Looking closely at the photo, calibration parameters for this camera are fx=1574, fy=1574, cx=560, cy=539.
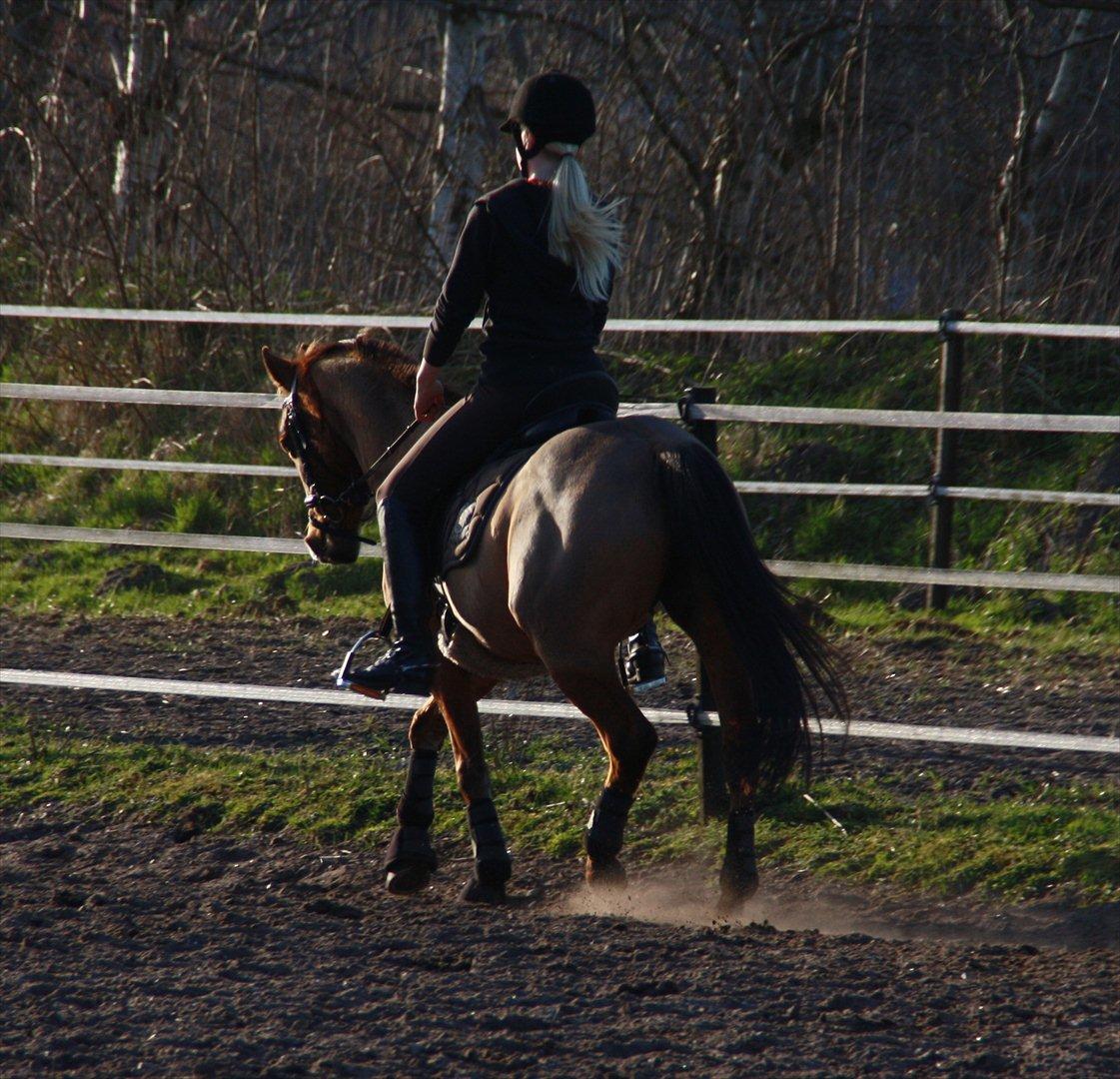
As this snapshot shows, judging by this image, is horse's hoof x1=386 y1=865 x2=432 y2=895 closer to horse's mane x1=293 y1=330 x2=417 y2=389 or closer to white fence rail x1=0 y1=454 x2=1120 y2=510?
horse's mane x1=293 y1=330 x2=417 y2=389

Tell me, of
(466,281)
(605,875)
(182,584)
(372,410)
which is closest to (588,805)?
(605,875)

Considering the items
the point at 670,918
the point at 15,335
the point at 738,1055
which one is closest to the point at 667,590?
the point at 670,918

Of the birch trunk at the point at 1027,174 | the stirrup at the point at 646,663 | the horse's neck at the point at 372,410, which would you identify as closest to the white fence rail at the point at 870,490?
the horse's neck at the point at 372,410

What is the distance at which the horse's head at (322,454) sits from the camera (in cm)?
561

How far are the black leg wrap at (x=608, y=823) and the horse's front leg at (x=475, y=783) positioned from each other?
415mm

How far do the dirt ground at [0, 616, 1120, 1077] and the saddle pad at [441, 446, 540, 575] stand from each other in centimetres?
105

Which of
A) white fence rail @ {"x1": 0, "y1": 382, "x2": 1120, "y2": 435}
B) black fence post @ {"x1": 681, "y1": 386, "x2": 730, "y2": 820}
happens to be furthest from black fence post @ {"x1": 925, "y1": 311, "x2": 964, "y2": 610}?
black fence post @ {"x1": 681, "y1": 386, "x2": 730, "y2": 820}

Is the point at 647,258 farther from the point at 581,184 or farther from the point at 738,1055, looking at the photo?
the point at 738,1055

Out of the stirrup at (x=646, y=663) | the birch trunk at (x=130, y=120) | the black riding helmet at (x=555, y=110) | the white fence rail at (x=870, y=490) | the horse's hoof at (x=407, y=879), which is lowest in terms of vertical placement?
the horse's hoof at (x=407, y=879)

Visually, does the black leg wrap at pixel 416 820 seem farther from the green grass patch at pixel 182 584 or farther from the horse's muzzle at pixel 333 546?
the green grass patch at pixel 182 584

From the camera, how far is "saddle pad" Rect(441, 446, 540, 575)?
4.53 m

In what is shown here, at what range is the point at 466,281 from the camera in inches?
177

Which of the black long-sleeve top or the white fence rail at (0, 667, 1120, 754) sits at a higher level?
the black long-sleeve top

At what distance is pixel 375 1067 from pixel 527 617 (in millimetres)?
1434
